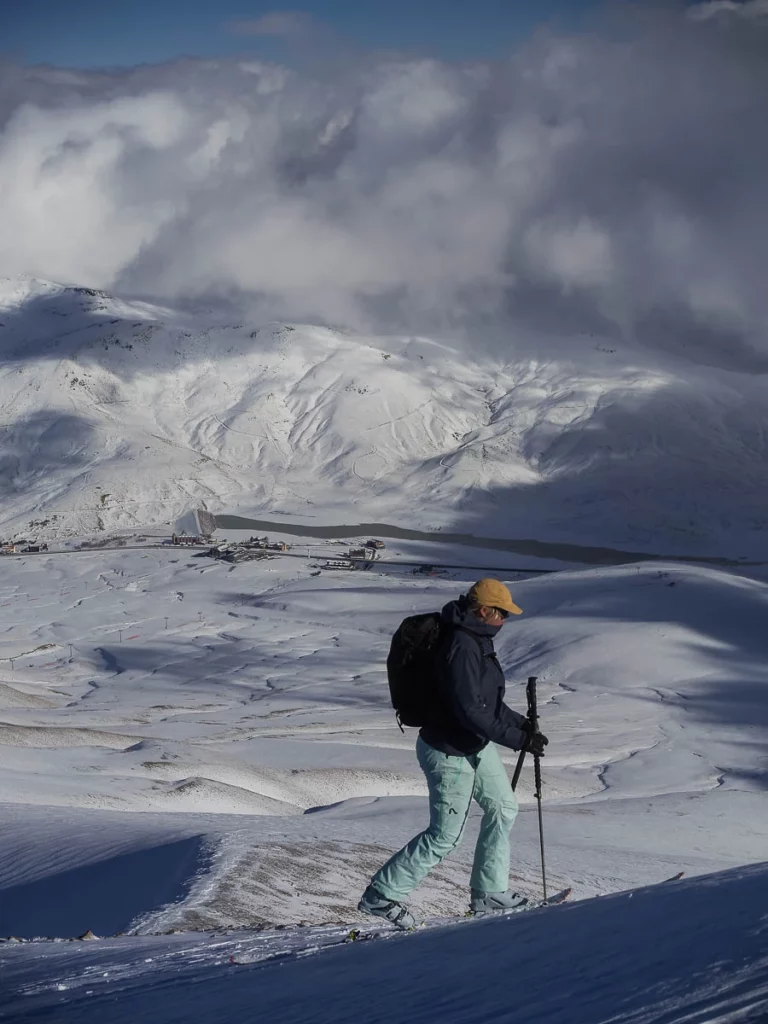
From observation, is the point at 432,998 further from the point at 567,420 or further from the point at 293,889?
the point at 567,420

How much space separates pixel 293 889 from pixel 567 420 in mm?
185968

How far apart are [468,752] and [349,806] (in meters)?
13.4

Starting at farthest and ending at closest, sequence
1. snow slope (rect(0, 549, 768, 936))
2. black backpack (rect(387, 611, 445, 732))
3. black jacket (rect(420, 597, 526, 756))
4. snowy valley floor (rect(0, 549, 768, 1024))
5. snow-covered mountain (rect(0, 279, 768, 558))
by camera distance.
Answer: snow-covered mountain (rect(0, 279, 768, 558)), snow slope (rect(0, 549, 768, 936)), black backpack (rect(387, 611, 445, 732)), black jacket (rect(420, 597, 526, 756)), snowy valley floor (rect(0, 549, 768, 1024))

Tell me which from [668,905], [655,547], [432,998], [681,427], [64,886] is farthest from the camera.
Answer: [681,427]

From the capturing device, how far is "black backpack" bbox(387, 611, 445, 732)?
7.29 metres

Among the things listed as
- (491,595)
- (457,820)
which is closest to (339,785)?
(457,820)

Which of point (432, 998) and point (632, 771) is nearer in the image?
point (432, 998)

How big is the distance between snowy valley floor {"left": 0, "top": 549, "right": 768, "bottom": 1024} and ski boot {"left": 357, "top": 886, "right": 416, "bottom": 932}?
1.94ft

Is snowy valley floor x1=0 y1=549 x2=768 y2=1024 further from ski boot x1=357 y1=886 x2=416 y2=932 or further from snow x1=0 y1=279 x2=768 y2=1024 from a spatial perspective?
ski boot x1=357 y1=886 x2=416 y2=932

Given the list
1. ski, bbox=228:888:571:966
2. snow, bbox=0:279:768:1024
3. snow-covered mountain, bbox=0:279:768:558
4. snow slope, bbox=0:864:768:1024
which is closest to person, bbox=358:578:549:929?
ski, bbox=228:888:571:966

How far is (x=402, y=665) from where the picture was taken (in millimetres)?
7336

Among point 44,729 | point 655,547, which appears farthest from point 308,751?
point 655,547

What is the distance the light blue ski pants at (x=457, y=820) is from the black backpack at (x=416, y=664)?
28 cm

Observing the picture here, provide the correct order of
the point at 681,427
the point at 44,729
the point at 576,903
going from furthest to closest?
the point at 681,427
the point at 44,729
the point at 576,903
